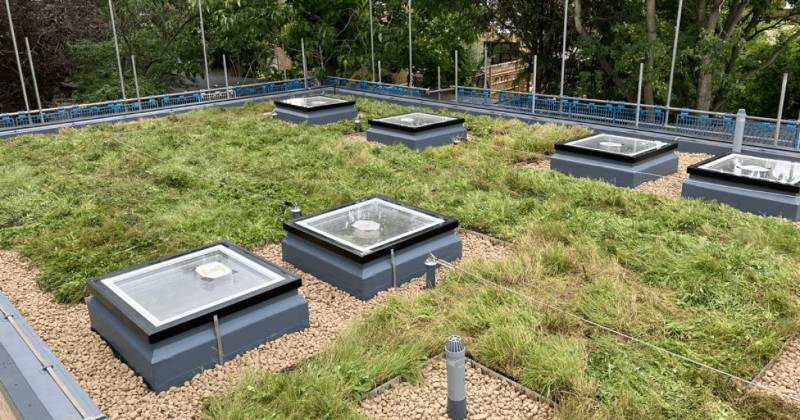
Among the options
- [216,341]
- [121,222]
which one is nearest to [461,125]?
[121,222]

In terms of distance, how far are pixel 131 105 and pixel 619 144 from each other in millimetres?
13331

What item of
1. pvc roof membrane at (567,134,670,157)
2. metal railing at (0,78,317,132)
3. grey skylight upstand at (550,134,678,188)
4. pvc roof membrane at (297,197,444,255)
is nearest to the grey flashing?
grey skylight upstand at (550,134,678,188)

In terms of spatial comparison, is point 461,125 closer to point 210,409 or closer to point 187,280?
point 187,280

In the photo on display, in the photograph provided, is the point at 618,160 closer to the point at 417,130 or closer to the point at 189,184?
the point at 417,130

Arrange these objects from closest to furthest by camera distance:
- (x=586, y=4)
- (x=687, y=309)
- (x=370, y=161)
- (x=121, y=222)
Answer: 1. (x=687, y=309)
2. (x=121, y=222)
3. (x=370, y=161)
4. (x=586, y=4)

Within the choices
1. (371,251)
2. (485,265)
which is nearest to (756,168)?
(485,265)

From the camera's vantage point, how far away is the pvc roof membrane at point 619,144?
37.9 ft

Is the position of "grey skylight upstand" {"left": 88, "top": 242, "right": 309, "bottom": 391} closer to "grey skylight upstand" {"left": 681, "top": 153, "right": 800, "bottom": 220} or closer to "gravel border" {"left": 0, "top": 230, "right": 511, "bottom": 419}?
"gravel border" {"left": 0, "top": 230, "right": 511, "bottom": 419}

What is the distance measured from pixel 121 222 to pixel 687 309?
7422 mm

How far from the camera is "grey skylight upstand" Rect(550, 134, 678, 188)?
36.2 ft

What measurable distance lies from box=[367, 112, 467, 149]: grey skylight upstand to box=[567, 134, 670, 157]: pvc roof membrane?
3087 mm

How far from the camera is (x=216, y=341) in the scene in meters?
5.79

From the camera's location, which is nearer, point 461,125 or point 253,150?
point 253,150

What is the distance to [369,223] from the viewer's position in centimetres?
817
